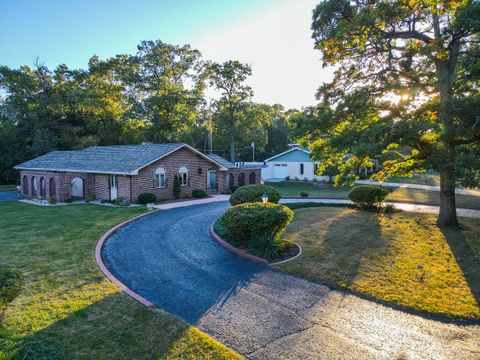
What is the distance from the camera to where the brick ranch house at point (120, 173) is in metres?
25.4

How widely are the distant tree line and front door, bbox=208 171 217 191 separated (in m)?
13.5

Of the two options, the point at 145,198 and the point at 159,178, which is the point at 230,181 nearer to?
the point at 159,178

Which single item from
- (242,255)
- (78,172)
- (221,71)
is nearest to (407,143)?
(242,255)

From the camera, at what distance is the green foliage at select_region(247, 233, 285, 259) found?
12016 mm

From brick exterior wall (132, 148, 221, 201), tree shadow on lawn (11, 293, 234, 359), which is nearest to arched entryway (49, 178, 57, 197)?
brick exterior wall (132, 148, 221, 201)

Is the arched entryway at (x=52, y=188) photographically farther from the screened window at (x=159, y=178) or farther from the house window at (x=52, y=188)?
the screened window at (x=159, y=178)

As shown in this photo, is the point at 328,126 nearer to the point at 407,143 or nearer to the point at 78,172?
the point at 407,143

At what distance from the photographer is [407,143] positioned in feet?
47.6

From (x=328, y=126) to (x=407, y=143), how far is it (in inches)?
144

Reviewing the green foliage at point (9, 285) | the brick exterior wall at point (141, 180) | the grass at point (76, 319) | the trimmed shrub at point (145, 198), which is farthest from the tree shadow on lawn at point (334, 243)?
the brick exterior wall at point (141, 180)

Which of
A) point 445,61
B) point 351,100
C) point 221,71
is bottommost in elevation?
point 351,100

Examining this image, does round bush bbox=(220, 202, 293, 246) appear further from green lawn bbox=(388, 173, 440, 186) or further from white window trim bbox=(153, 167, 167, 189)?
green lawn bbox=(388, 173, 440, 186)

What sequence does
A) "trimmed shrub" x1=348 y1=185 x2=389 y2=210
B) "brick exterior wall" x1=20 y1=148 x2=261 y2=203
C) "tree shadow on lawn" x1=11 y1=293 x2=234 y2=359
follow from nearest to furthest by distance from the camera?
"tree shadow on lawn" x1=11 y1=293 x2=234 y2=359 < "trimmed shrub" x1=348 y1=185 x2=389 y2=210 < "brick exterior wall" x1=20 y1=148 x2=261 y2=203

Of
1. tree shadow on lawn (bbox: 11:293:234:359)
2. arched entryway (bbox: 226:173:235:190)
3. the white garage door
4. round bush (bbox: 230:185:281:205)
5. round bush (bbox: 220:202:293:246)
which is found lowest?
tree shadow on lawn (bbox: 11:293:234:359)
